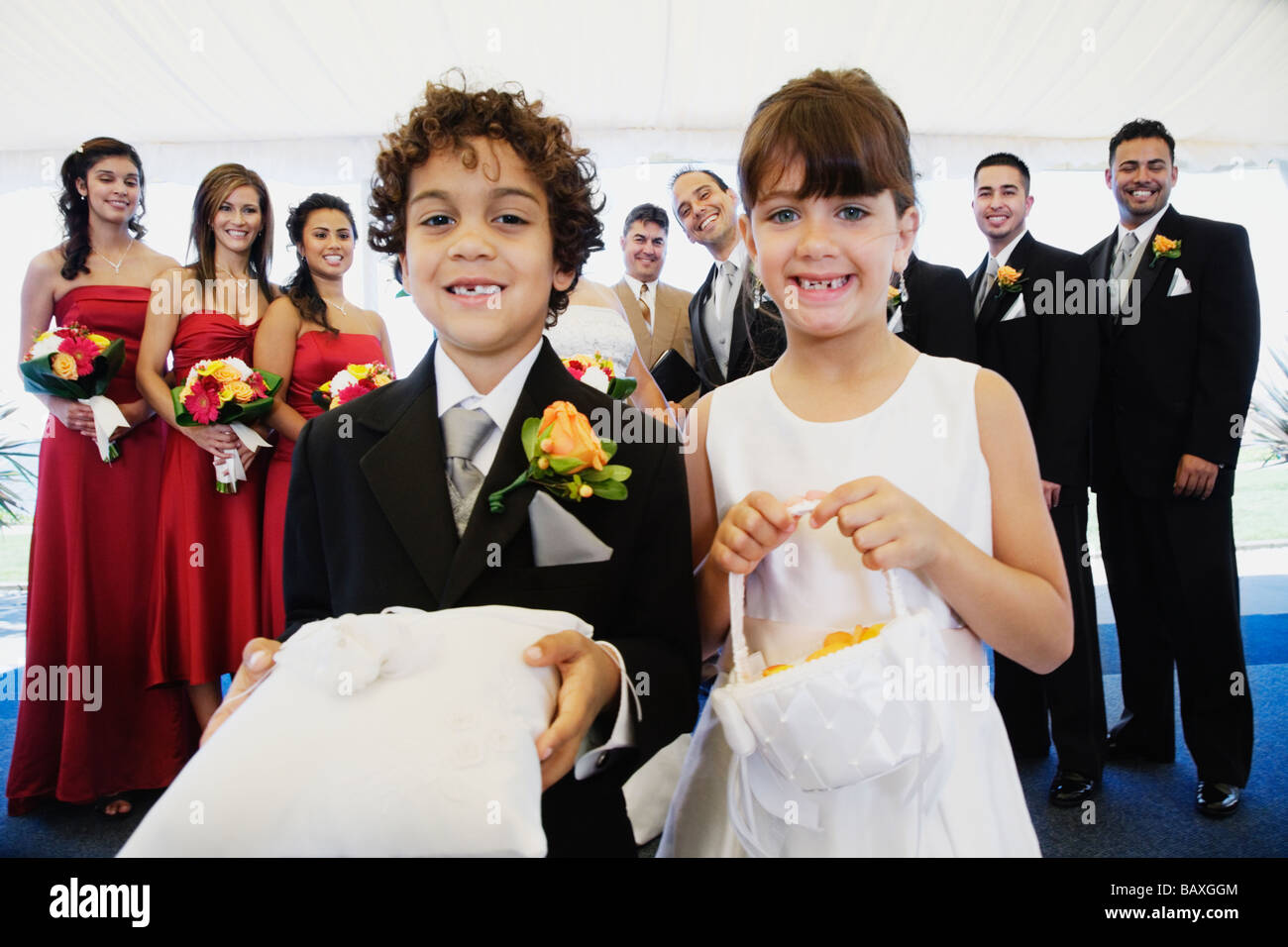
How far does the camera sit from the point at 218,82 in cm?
618

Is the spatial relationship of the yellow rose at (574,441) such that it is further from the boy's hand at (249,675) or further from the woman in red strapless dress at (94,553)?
the woman in red strapless dress at (94,553)

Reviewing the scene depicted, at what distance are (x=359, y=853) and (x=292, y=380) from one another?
271 centimetres

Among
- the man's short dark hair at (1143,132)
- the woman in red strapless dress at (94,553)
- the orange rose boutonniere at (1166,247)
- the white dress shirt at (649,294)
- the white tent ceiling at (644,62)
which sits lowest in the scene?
the woman in red strapless dress at (94,553)

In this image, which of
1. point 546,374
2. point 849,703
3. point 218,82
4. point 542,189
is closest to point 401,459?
point 546,374

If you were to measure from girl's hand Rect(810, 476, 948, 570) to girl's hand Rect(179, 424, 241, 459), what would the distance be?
2.45 metres

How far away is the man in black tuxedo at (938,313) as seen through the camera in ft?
8.96

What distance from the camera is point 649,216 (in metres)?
3.76

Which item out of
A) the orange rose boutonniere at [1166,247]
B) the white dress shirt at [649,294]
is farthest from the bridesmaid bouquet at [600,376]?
the orange rose boutonniere at [1166,247]

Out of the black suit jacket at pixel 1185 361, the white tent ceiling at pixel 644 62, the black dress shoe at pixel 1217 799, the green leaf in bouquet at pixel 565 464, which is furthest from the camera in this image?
the white tent ceiling at pixel 644 62

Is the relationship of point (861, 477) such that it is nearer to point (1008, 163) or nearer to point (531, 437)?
point (531, 437)

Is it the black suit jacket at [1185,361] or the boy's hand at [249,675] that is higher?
the black suit jacket at [1185,361]

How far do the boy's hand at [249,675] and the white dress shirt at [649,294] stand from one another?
10.5ft

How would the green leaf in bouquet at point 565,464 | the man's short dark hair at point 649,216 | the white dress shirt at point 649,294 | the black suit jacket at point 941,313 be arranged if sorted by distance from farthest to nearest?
the white dress shirt at point 649,294, the man's short dark hair at point 649,216, the black suit jacket at point 941,313, the green leaf in bouquet at point 565,464

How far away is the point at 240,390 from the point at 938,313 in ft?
7.44
